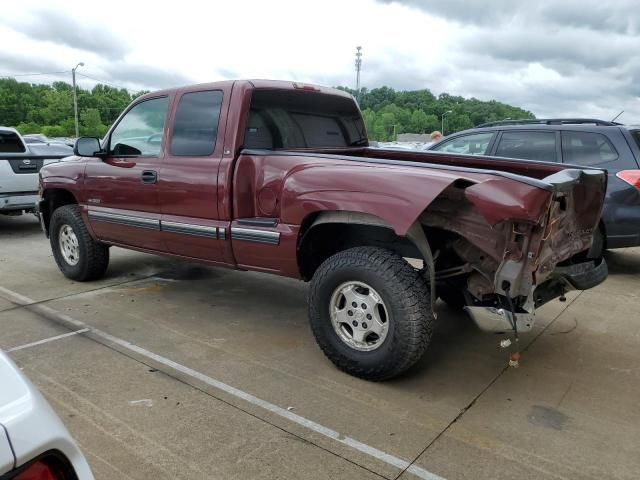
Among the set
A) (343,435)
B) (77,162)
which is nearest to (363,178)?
(343,435)

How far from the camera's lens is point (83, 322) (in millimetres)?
4340

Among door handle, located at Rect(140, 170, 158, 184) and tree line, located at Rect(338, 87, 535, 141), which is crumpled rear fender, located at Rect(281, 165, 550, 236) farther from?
tree line, located at Rect(338, 87, 535, 141)

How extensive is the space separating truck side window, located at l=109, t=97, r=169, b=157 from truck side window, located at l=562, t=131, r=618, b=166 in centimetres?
429

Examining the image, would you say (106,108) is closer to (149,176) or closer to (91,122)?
(91,122)

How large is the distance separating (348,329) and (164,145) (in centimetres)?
228

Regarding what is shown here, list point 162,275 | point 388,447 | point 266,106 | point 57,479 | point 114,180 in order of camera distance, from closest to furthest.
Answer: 1. point 57,479
2. point 388,447
3. point 266,106
4. point 114,180
5. point 162,275

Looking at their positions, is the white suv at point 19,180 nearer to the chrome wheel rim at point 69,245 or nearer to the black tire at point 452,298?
the chrome wheel rim at point 69,245

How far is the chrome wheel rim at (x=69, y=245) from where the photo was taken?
18.1 feet

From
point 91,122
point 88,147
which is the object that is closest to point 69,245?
point 88,147

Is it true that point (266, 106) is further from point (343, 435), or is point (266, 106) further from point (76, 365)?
point (343, 435)

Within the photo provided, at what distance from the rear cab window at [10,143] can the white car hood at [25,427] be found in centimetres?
869

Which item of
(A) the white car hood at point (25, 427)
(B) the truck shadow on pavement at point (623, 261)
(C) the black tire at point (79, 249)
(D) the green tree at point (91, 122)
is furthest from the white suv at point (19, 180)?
(D) the green tree at point (91, 122)

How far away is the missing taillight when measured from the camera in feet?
Answer: 17.7

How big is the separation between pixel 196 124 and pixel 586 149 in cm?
418
